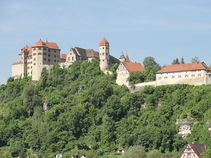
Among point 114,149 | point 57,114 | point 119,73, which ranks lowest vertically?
point 114,149

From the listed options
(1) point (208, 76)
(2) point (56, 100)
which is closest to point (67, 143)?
(2) point (56, 100)

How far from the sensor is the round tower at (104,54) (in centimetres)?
10762

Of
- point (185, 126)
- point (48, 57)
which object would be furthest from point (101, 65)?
point (185, 126)

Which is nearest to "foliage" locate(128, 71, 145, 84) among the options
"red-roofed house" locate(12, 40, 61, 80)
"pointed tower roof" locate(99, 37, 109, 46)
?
"pointed tower roof" locate(99, 37, 109, 46)

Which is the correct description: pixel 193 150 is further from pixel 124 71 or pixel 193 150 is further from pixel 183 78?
pixel 124 71

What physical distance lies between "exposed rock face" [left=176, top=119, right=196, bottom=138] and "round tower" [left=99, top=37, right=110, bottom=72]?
24680mm

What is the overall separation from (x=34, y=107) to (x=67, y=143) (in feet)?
45.4

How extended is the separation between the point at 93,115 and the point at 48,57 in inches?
843

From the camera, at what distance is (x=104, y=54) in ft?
355

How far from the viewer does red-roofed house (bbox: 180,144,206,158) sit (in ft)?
254

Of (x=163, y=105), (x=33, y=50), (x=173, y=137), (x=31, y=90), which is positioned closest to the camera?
(x=173, y=137)

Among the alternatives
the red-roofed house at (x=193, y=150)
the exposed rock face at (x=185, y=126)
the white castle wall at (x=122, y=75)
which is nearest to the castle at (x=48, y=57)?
the white castle wall at (x=122, y=75)

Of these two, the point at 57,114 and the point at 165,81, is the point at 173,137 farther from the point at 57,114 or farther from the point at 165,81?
the point at 57,114

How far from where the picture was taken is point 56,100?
103 metres
